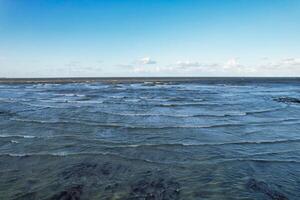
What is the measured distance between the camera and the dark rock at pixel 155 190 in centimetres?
664

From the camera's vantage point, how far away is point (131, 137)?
1306cm

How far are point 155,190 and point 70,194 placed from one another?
7.42 feet

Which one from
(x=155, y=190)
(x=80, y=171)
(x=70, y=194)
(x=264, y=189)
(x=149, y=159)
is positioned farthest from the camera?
(x=149, y=159)

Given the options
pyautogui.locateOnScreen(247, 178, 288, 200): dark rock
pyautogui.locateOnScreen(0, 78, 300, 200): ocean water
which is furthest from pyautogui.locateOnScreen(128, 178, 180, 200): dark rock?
pyautogui.locateOnScreen(247, 178, 288, 200): dark rock

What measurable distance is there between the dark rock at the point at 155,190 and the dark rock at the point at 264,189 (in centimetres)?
218

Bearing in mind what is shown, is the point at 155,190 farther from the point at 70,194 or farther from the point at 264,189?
the point at 264,189

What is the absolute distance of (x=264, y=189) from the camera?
7148mm

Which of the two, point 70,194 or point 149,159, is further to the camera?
Answer: point 149,159

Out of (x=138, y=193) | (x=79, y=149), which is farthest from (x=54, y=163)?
(x=138, y=193)

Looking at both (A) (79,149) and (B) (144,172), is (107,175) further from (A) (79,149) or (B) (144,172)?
(A) (79,149)

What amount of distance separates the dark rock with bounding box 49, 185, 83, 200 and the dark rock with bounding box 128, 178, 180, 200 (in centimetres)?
140

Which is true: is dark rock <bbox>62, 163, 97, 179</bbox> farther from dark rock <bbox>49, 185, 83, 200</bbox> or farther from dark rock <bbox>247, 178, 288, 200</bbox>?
dark rock <bbox>247, 178, 288, 200</bbox>

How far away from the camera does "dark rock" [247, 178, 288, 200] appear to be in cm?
675

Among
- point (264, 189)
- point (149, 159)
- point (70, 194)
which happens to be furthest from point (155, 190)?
point (264, 189)
